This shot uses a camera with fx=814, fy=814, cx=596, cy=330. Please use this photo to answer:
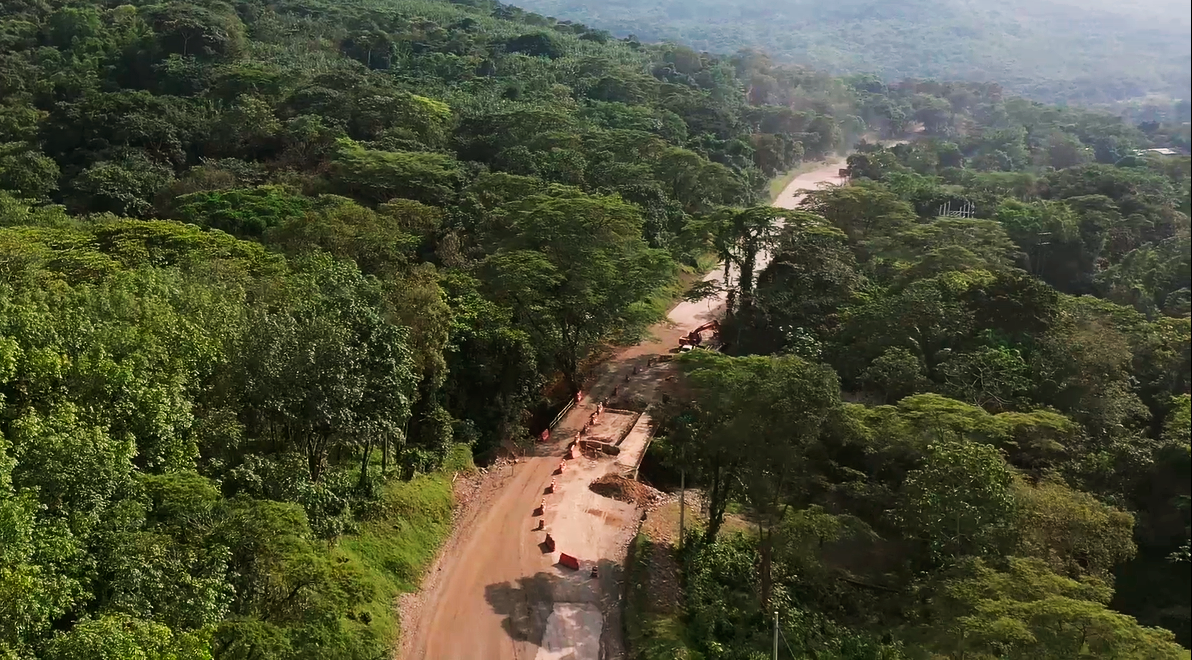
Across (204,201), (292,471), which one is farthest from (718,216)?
(292,471)

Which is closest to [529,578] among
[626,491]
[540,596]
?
[540,596]

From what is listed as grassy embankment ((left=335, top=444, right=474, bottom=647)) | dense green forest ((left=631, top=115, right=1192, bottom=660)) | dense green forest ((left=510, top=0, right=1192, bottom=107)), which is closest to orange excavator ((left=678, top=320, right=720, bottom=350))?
dense green forest ((left=631, top=115, right=1192, bottom=660))

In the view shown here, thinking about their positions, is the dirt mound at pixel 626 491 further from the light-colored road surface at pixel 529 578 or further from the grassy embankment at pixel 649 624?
the grassy embankment at pixel 649 624

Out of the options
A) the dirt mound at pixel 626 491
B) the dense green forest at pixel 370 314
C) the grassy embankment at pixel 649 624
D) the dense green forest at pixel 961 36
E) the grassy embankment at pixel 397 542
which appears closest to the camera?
the dense green forest at pixel 370 314

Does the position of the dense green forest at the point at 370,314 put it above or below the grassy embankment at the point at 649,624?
above

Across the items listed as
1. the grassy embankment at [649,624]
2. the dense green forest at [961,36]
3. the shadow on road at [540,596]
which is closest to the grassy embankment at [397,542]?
the shadow on road at [540,596]

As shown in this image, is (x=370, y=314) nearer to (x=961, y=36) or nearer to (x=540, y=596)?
(x=540, y=596)

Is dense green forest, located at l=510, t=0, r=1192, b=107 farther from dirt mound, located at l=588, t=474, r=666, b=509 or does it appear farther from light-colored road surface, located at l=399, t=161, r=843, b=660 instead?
dirt mound, located at l=588, t=474, r=666, b=509
